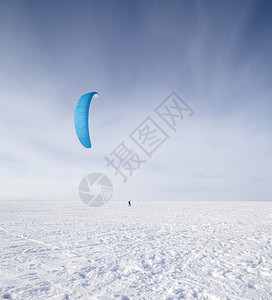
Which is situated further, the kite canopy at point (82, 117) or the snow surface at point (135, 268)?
the kite canopy at point (82, 117)

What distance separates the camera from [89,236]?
7715 mm

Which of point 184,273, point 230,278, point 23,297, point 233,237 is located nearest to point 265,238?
point 233,237

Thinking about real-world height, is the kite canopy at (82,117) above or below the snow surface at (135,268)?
above

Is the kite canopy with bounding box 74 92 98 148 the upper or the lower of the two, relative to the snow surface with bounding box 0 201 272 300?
upper

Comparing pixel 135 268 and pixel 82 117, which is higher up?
pixel 82 117

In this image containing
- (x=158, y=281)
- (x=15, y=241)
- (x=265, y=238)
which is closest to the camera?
(x=158, y=281)

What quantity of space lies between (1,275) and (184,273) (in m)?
3.86

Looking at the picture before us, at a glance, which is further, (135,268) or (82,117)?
(82,117)

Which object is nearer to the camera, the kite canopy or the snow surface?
the snow surface

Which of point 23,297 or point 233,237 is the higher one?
point 233,237

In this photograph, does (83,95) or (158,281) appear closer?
(158,281)

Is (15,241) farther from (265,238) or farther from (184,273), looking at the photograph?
(265,238)

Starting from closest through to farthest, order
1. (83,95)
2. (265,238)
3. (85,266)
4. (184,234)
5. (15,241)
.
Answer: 1. (85,266)
2. (15,241)
3. (265,238)
4. (184,234)
5. (83,95)

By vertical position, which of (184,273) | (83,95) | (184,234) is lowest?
(184,273)
